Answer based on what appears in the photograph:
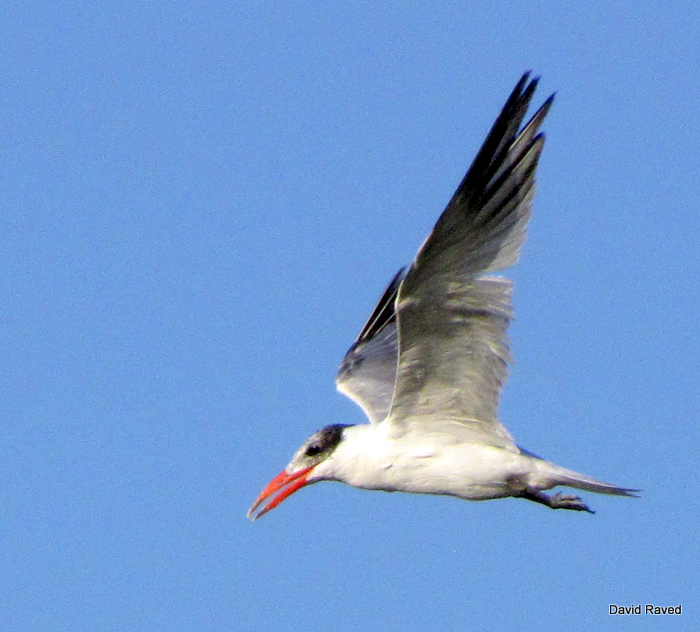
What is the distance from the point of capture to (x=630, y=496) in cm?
988

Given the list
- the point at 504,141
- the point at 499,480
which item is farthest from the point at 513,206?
the point at 499,480

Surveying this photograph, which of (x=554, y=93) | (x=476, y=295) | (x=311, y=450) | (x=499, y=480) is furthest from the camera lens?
(x=311, y=450)

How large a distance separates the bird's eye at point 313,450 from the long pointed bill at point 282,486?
0.15 m

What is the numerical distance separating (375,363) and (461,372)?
2454 millimetres

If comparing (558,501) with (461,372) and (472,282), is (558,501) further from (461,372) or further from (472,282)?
(472,282)

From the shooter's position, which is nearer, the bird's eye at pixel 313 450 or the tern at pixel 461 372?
the tern at pixel 461 372

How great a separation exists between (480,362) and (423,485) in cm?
108

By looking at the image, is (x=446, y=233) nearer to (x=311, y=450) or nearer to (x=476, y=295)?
(x=476, y=295)

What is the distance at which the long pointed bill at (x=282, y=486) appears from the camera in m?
10.6

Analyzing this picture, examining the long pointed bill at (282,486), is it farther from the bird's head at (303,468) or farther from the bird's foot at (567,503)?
the bird's foot at (567,503)

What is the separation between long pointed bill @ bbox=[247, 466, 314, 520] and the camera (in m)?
10.6

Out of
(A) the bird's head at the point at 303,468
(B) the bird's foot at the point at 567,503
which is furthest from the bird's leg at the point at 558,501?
(A) the bird's head at the point at 303,468

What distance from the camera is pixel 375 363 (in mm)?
12078

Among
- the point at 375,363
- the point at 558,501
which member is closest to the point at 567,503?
the point at 558,501
